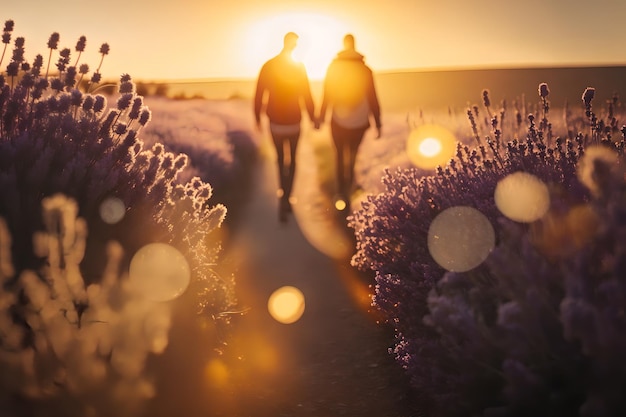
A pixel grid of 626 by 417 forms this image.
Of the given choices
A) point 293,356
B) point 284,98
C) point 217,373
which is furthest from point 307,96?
point 217,373

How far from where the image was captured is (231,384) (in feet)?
13.3

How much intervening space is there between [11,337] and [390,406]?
203 cm

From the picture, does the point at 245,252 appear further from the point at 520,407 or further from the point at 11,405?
the point at 520,407

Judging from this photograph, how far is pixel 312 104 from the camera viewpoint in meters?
10.0

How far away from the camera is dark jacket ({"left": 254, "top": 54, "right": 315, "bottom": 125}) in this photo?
9625 mm

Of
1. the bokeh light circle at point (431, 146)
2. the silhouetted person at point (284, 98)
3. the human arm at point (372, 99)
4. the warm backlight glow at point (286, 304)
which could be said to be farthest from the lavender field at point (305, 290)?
the human arm at point (372, 99)

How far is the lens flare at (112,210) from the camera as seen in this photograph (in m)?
4.02

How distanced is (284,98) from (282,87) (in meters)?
0.16

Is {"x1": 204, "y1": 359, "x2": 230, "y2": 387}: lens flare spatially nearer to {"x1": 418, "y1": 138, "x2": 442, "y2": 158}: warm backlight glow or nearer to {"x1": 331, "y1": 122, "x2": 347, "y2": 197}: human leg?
{"x1": 331, "y1": 122, "x2": 347, "y2": 197}: human leg

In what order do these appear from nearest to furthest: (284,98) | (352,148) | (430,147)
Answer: (284,98) → (352,148) → (430,147)

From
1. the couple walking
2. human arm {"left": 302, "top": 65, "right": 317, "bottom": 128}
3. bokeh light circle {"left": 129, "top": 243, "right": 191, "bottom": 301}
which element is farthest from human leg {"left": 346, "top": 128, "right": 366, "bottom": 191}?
bokeh light circle {"left": 129, "top": 243, "right": 191, "bottom": 301}

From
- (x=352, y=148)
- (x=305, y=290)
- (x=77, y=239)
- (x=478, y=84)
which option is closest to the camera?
(x=77, y=239)

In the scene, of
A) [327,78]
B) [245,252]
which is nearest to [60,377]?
[245,252]

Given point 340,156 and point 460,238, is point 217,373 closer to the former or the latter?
point 460,238
